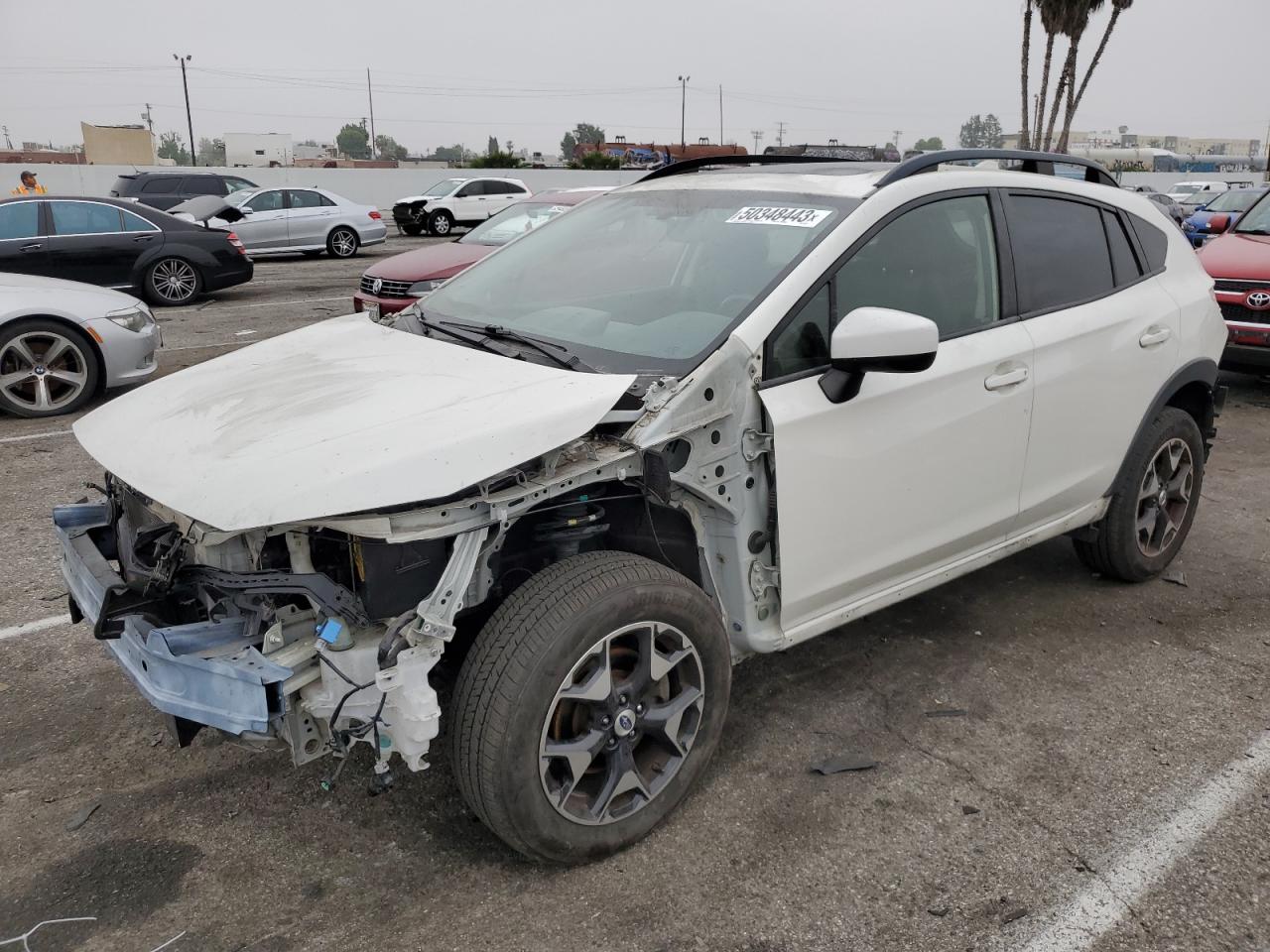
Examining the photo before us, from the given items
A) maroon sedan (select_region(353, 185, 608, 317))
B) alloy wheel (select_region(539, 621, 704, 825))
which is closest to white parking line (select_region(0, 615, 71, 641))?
alloy wheel (select_region(539, 621, 704, 825))

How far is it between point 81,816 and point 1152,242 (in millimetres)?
4511

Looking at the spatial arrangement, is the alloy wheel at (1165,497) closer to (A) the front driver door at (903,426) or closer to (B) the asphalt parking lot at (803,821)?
(B) the asphalt parking lot at (803,821)

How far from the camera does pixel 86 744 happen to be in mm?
3271

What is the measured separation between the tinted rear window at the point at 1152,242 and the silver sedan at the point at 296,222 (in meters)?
18.1

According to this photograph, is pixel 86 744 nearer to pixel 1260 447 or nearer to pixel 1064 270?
pixel 1064 270

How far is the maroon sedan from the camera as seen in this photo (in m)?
9.23

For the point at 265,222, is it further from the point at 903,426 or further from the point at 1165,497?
the point at 903,426

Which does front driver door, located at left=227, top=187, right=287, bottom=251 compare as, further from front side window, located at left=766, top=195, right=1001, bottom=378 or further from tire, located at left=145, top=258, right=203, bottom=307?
front side window, located at left=766, top=195, right=1001, bottom=378

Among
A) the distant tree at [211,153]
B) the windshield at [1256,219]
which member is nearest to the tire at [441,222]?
the windshield at [1256,219]

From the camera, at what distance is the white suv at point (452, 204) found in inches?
1037

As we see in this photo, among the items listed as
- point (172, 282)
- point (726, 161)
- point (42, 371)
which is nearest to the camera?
point (726, 161)

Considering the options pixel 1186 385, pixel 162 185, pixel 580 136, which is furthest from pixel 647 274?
pixel 580 136

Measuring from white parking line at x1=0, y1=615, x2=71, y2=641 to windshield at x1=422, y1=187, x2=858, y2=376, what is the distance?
6.81 feet

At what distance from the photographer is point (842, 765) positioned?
10.3 ft
